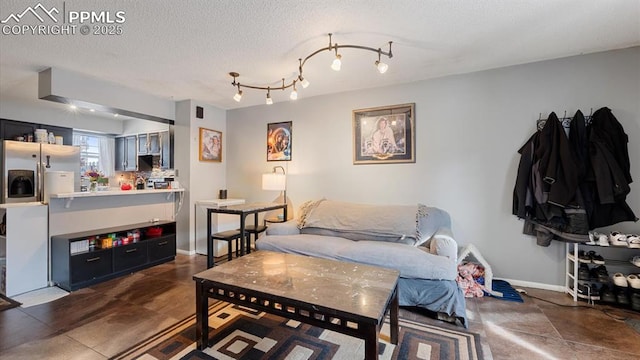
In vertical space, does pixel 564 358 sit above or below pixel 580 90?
below

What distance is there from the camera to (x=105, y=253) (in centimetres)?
305

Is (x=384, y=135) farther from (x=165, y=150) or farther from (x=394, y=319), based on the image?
(x=165, y=150)

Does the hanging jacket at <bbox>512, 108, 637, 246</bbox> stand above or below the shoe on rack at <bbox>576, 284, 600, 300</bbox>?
above

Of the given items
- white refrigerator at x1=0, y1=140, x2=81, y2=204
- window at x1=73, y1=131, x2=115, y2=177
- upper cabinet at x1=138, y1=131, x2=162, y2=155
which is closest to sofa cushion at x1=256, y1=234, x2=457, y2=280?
upper cabinet at x1=138, y1=131, x2=162, y2=155

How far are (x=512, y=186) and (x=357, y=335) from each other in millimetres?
2509

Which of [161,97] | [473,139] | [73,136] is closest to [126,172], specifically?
[73,136]

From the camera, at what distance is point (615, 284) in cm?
241

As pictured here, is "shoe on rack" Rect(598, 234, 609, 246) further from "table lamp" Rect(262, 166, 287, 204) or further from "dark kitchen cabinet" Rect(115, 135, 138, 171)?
"dark kitchen cabinet" Rect(115, 135, 138, 171)

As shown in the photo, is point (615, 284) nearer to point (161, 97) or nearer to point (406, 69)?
point (406, 69)

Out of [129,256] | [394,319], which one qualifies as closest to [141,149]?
[129,256]

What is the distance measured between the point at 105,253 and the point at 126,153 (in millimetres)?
3468

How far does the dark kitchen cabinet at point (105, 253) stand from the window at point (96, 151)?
313 centimetres

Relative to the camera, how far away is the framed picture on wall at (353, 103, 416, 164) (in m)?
3.32

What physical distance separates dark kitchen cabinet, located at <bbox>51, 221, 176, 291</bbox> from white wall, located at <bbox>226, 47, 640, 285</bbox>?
2145 millimetres
